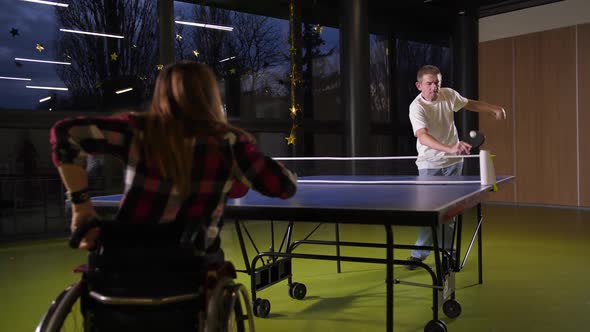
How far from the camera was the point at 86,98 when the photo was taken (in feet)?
19.5

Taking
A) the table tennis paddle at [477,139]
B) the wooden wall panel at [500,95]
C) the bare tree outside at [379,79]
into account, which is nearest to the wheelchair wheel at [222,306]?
the table tennis paddle at [477,139]

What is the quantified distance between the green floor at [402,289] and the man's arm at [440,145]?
34.2 inches

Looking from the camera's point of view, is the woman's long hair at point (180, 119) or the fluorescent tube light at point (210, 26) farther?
the fluorescent tube light at point (210, 26)

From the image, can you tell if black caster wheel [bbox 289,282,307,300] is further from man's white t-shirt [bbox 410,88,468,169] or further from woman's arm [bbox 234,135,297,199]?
woman's arm [bbox 234,135,297,199]

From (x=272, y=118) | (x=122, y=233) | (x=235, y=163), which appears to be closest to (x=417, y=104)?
(x=235, y=163)

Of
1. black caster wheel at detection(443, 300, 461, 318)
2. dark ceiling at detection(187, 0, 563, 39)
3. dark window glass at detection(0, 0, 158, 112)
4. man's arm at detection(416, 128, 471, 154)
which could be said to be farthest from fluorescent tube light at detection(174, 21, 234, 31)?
black caster wheel at detection(443, 300, 461, 318)

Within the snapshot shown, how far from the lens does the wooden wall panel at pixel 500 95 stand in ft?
27.2

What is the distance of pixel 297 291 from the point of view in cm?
338

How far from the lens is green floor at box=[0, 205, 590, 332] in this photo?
2.91 metres

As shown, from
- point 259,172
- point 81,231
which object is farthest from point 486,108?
point 81,231

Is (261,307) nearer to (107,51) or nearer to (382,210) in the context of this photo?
(382,210)

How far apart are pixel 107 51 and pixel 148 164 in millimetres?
5015

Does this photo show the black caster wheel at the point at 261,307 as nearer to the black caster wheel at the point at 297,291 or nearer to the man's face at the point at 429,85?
the black caster wheel at the point at 297,291

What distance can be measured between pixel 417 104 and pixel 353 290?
52.0 inches
